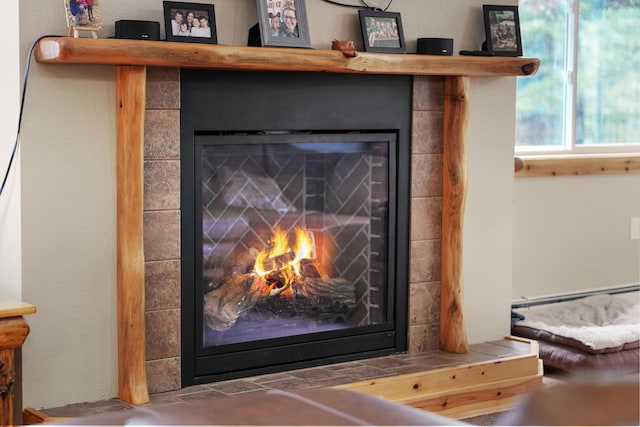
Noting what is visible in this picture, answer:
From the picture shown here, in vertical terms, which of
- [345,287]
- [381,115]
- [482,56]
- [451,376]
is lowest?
[451,376]

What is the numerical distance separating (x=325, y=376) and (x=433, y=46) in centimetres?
128

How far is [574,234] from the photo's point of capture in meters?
4.95

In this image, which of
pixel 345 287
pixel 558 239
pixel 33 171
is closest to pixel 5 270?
pixel 33 171

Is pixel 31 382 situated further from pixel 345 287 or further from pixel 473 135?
pixel 473 135

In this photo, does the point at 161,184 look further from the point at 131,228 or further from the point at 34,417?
the point at 34,417

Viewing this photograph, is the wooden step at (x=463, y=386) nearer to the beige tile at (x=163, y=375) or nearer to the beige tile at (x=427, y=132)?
the beige tile at (x=163, y=375)

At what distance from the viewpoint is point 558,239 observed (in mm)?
4898

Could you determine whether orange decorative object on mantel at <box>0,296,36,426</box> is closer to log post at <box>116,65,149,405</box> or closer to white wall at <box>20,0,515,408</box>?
white wall at <box>20,0,515,408</box>

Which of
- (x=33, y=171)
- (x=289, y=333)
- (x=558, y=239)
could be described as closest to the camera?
(x=33, y=171)

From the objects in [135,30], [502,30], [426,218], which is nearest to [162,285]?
[135,30]

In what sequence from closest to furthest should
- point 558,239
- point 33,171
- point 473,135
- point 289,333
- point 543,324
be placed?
point 33,171 < point 289,333 < point 473,135 < point 543,324 < point 558,239

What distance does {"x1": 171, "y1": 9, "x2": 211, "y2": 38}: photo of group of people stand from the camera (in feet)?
10.1

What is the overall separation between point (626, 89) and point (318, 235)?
2383mm

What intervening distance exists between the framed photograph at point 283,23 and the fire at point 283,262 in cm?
69
